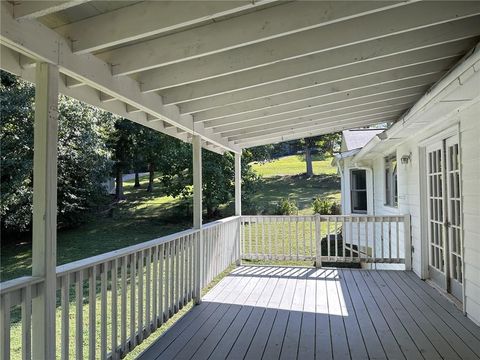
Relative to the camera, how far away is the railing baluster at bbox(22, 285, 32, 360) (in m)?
2.02

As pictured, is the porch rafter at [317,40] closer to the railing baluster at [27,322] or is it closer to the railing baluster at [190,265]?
the railing baluster at [27,322]

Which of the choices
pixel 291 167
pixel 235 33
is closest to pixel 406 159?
pixel 235 33

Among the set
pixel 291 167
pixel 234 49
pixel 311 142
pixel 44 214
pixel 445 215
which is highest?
pixel 311 142

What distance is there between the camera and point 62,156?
11.2 meters

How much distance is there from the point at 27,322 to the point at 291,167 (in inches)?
1082

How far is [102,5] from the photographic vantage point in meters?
2.14

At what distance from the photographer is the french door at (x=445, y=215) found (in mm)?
4422

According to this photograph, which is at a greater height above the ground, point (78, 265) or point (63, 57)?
point (63, 57)

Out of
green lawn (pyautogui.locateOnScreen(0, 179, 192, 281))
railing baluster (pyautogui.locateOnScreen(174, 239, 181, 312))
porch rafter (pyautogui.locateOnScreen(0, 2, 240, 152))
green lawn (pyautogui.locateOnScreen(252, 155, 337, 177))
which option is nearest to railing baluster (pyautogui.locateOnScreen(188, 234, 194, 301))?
railing baluster (pyautogui.locateOnScreen(174, 239, 181, 312))

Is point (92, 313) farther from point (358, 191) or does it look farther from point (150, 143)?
point (150, 143)

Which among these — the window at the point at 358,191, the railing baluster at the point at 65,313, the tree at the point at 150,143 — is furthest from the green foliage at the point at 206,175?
the railing baluster at the point at 65,313

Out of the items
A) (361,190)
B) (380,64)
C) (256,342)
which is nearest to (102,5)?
(380,64)

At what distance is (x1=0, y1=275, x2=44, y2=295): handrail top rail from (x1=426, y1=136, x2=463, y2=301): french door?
159 inches

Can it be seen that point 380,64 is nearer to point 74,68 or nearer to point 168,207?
point 74,68
